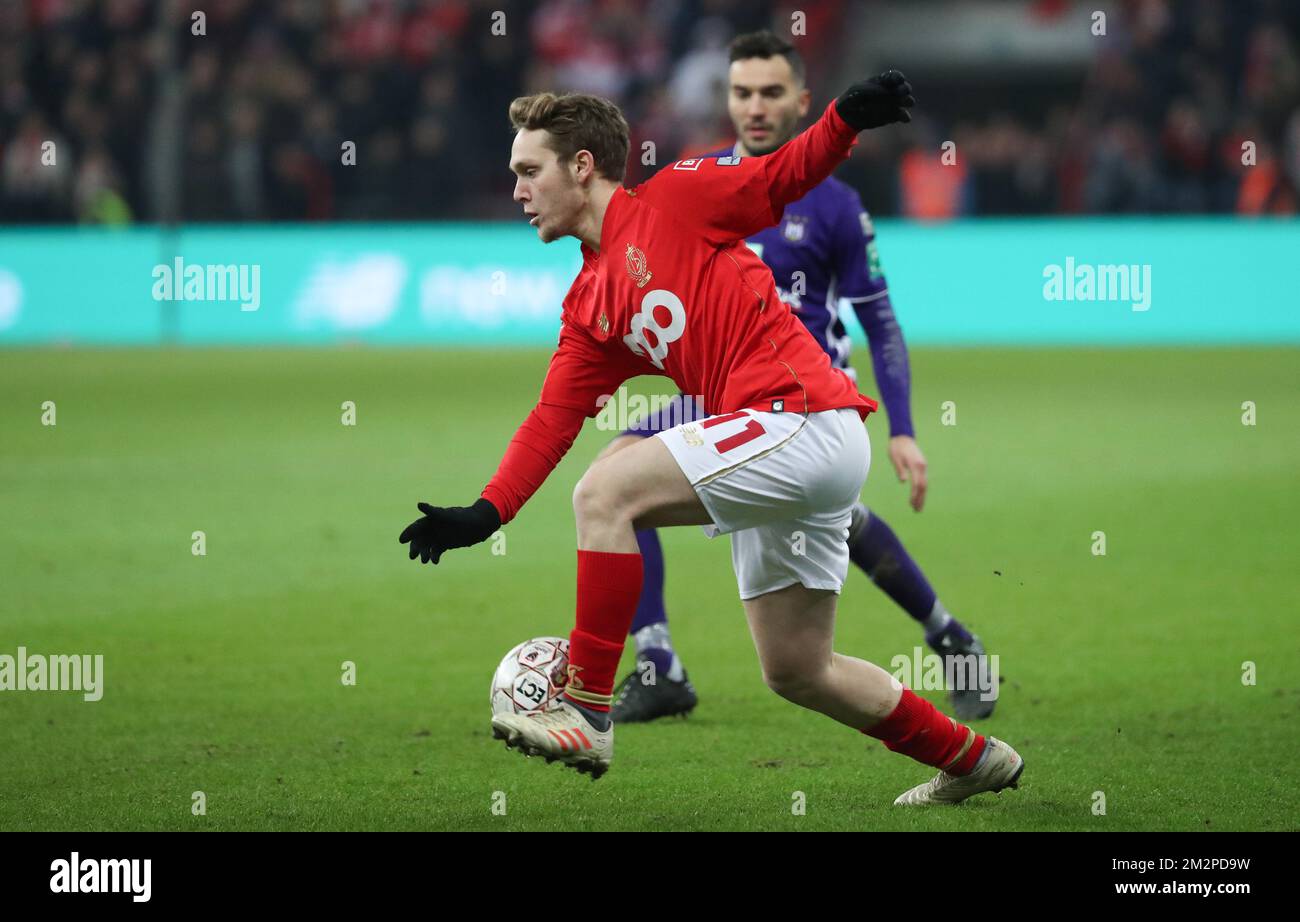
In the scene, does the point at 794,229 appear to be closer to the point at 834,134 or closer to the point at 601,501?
the point at 834,134

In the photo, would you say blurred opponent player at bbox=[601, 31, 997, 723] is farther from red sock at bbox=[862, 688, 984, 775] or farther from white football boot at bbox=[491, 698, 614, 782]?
white football boot at bbox=[491, 698, 614, 782]

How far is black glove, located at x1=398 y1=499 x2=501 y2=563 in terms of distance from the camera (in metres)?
4.79

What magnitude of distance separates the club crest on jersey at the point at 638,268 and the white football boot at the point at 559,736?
3.63ft

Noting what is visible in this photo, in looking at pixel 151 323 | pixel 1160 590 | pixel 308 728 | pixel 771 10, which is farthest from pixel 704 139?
pixel 308 728

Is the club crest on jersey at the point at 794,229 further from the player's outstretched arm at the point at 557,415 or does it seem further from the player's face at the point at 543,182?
the player's face at the point at 543,182

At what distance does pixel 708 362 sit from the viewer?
4895 millimetres

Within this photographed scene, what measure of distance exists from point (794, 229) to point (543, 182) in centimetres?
224

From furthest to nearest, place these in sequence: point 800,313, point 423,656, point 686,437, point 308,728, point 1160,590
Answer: point 1160,590, point 423,656, point 800,313, point 308,728, point 686,437

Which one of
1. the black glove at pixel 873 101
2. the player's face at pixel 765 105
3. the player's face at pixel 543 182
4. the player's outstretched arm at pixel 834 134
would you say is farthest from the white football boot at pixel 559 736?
the player's face at pixel 765 105

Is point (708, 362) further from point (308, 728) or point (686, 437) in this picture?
point (308, 728)

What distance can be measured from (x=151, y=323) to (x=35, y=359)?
222 centimetres

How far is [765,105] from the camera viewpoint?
275 inches

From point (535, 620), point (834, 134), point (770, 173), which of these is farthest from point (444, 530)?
point (535, 620)

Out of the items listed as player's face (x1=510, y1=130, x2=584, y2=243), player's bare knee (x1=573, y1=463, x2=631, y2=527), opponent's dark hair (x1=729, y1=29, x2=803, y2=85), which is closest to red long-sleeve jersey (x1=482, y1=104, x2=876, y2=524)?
player's face (x1=510, y1=130, x2=584, y2=243)
